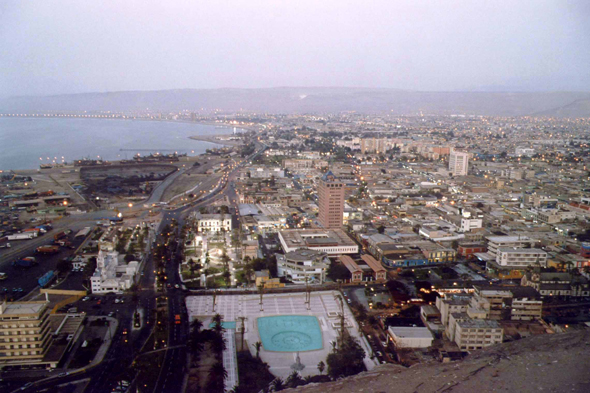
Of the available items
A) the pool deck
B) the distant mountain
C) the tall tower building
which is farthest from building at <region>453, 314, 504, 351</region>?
the distant mountain

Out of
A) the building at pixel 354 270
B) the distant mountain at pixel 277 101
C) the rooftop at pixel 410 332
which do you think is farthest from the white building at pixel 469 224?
the distant mountain at pixel 277 101

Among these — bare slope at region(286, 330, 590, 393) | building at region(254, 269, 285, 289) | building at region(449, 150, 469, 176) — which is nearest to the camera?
bare slope at region(286, 330, 590, 393)

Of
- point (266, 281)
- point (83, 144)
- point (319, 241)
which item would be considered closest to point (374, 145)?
Result: point (319, 241)

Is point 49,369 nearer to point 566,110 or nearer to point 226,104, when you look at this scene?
point 566,110

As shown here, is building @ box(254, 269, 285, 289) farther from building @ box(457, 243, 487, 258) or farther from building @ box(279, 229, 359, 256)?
building @ box(457, 243, 487, 258)

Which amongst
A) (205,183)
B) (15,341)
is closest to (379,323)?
(15,341)

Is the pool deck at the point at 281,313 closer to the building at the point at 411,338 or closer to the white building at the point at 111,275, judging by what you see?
the building at the point at 411,338
